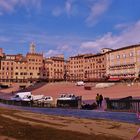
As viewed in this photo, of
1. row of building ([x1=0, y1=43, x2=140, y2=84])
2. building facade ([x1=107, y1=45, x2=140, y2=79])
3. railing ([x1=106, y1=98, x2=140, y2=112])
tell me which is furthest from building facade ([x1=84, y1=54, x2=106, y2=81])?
railing ([x1=106, y1=98, x2=140, y2=112])

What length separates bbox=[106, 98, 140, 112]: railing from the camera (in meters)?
24.9

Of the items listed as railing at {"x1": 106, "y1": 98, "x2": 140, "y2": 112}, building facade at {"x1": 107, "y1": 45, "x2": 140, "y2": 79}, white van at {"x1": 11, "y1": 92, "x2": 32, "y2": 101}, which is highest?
building facade at {"x1": 107, "y1": 45, "x2": 140, "y2": 79}

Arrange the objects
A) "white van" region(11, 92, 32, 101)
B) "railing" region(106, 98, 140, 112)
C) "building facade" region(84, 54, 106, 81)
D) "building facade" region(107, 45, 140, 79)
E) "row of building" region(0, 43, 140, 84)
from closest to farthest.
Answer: "railing" region(106, 98, 140, 112), "white van" region(11, 92, 32, 101), "building facade" region(107, 45, 140, 79), "row of building" region(0, 43, 140, 84), "building facade" region(84, 54, 106, 81)

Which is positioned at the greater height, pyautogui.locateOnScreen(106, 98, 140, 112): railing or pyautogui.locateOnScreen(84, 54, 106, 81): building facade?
pyautogui.locateOnScreen(84, 54, 106, 81): building facade

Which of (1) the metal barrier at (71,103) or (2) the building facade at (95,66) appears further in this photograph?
(2) the building facade at (95,66)

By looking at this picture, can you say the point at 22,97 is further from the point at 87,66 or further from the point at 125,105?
the point at 87,66

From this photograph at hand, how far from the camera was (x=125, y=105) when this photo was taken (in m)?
26.5

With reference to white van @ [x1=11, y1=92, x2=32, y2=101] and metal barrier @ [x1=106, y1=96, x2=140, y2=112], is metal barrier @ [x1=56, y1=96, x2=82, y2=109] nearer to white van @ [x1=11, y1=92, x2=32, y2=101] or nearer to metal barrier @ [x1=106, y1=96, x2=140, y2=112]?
metal barrier @ [x1=106, y1=96, x2=140, y2=112]

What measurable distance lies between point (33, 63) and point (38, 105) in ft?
492

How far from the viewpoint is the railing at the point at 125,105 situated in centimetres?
2488

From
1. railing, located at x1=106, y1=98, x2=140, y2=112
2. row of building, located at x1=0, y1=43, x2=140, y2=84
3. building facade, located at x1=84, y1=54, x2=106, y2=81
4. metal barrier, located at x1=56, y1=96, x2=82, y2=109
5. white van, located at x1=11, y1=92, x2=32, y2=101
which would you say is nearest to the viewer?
railing, located at x1=106, y1=98, x2=140, y2=112

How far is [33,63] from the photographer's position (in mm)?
189375

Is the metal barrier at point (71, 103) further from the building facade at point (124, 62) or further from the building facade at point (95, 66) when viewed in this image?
the building facade at point (95, 66)

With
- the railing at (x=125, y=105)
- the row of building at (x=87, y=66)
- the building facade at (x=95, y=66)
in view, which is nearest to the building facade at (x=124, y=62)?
the row of building at (x=87, y=66)
